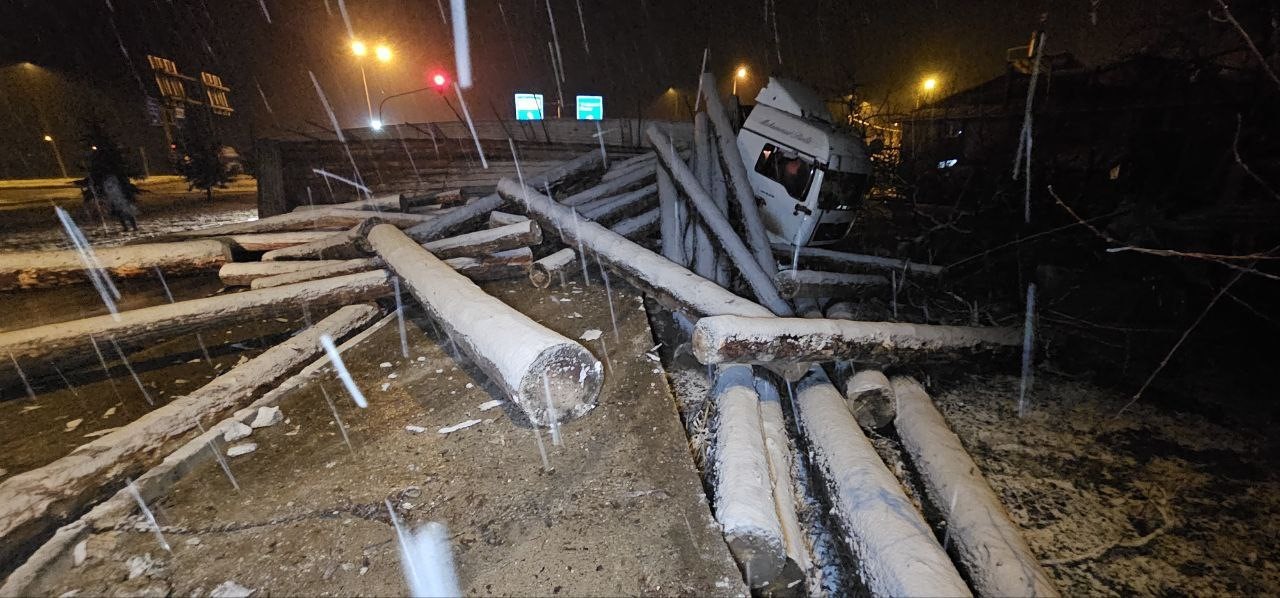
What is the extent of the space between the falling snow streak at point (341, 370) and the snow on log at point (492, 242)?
1.70 m

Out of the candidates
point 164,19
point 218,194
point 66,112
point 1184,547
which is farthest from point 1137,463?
point 164,19

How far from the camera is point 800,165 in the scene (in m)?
6.35

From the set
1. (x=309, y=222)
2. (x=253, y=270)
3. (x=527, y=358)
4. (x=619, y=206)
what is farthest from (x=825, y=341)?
(x=309, y=222)

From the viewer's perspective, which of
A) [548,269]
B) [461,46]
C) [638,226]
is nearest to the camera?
[548,269]

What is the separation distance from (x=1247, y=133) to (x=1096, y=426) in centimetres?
681

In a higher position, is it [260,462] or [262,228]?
[262,228]

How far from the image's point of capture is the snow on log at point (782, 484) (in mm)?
1985

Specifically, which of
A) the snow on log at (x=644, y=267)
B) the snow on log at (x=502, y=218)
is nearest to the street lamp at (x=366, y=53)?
the snow on log at (x=502, y=218)

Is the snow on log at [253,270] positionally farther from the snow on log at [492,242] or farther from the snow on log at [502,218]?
the snow on log at [502,218]

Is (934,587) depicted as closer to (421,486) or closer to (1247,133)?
(421,486)

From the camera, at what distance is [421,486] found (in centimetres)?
219

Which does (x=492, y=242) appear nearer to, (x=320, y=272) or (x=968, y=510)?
(x=320, y=272)

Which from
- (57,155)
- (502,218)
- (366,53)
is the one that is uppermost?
(366,53)

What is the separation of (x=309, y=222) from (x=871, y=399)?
24.7 ft
